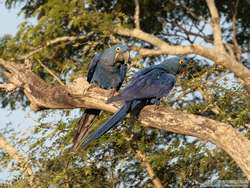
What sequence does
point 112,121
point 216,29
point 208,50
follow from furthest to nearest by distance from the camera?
point 216,29 < point 208,50 < point 112,121

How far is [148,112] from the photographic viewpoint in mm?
4109

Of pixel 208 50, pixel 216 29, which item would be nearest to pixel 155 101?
pixel 208 50

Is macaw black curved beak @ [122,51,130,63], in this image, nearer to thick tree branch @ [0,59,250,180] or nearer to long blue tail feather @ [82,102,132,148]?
thick tree branch @ [0,59,250,180]

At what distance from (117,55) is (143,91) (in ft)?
3.50

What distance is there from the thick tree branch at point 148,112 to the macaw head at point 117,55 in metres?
0.81

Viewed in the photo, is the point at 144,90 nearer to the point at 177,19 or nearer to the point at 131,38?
the point at 131,38

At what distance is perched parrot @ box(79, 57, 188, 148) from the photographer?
3.96m

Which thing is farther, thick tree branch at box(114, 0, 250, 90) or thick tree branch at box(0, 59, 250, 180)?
thick tree branch at box(114, 0, 250, 90)

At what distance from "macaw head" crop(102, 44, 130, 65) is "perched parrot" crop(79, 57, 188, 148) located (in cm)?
66

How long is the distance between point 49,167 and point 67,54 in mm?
4761

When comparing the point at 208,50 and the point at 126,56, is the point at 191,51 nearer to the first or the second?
the point at 208,50

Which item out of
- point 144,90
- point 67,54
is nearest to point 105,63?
point 144,90

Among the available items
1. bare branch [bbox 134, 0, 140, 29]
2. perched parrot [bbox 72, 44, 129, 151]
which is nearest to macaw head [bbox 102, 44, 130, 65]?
perched parrot [bbox 72, 44, 129, 151]

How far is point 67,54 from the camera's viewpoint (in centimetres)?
1064
